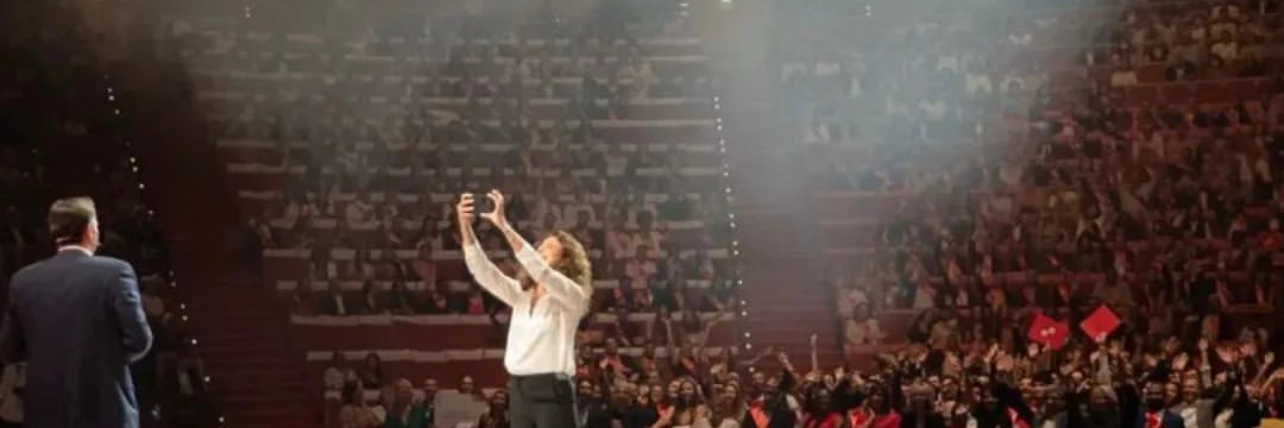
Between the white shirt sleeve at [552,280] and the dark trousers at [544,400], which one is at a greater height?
the white shirt sleeve at [552,280]

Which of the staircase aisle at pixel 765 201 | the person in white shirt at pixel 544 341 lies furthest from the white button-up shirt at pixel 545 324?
the staircase aisle at pixel 765 201

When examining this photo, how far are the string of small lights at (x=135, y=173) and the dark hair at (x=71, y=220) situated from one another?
807cm

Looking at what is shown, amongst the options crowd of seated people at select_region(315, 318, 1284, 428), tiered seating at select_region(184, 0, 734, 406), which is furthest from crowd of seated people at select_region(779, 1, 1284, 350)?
tiered seating at select_region(184, 0, 734, 406)

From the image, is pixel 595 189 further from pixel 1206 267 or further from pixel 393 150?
pixel 1206 267

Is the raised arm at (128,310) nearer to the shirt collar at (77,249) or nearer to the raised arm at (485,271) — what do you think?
the shirt collar at (77,249)

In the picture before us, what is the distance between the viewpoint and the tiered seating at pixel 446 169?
13945mm

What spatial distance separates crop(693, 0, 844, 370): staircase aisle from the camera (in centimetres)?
1441

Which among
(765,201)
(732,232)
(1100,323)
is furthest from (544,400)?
(765,201)

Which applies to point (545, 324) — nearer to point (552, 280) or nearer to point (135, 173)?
point (552, 280)

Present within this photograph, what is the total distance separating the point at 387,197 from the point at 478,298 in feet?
6.45

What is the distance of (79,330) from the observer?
13.5 ft

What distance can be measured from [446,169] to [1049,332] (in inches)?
234

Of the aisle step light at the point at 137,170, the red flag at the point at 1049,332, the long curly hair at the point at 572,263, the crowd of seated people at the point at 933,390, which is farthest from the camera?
the red flag at the point at 1049,332

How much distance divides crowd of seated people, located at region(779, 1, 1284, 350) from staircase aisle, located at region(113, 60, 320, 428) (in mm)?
4575
